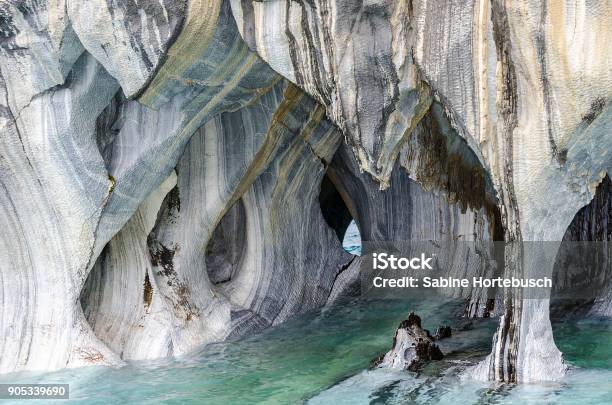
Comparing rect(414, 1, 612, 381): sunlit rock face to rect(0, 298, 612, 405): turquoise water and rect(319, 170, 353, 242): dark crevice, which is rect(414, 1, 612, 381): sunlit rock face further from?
rect(319, 170, 353, 242): dark crevice

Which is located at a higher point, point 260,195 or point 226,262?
point 260,195

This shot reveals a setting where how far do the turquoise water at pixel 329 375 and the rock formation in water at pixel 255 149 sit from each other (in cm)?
20

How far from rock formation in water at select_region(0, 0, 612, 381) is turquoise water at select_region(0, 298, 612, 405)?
0.20 metres

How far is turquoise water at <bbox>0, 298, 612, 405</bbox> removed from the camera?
3963 mm

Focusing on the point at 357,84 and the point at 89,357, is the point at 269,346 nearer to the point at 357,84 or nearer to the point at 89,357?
the point at 89,357

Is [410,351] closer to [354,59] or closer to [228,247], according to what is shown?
[354,59]

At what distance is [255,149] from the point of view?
18.7 ft

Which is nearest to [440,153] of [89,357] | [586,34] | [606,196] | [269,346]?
[606,196]

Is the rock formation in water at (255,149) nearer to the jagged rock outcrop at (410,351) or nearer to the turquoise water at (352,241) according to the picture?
the jagged rock outcrop at (410,351)

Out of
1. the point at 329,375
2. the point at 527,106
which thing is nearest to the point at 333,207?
the point at 329,375

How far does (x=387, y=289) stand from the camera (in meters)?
7.31

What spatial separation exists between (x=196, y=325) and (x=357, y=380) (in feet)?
5.23

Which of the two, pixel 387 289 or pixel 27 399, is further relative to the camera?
pixel 387 289

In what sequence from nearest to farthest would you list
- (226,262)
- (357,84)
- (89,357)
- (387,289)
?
(357,84) → (89,357) → (226,262) → (387,289)
